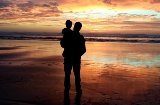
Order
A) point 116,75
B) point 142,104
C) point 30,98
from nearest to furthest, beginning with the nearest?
point 142,104, point 30,98, point 116,75

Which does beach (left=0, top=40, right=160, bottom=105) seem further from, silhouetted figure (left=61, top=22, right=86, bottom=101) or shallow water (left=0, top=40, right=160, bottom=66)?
shallow water (left=0, top=40, right=160, bottom=66)

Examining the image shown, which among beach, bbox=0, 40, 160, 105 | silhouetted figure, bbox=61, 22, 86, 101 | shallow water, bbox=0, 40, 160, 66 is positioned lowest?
shallow water, bbox=0, 40, 160, 66

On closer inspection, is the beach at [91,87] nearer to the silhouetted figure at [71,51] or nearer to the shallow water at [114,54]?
the silhouetted figure at [71,51]

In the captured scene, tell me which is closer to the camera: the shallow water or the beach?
the beach

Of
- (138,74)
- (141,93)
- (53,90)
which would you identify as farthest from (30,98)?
(138,74)

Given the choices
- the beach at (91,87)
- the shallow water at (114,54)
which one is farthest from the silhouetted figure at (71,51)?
the shallow water at (114,54)

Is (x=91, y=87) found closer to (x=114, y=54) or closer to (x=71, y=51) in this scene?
(x=71, y=51)

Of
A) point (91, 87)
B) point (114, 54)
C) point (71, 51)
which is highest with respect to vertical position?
point (71, 51)

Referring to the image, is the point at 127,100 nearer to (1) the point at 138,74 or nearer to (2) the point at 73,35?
(2) the point at 73,35

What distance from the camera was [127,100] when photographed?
7727 mm

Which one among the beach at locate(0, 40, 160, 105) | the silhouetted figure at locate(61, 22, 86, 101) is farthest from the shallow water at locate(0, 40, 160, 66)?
the silhouetted figure at locate(61, 22, 86, 101)

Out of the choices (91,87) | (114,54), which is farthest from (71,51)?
(114,54)

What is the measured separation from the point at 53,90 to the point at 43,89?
35 cm

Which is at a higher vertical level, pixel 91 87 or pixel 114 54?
pixel 91 87
